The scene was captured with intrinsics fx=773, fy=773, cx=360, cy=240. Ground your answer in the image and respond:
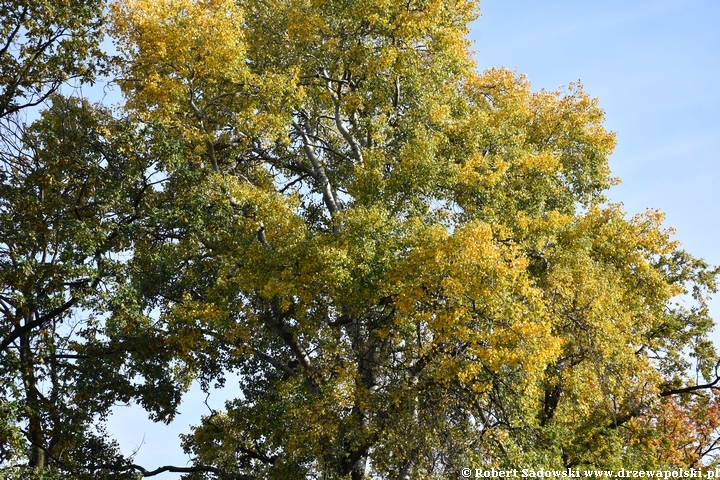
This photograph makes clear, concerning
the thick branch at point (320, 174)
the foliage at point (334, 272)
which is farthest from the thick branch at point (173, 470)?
the thick branch at point (320, 174)

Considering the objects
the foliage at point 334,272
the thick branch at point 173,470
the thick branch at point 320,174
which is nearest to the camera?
the foliage at point 334,272

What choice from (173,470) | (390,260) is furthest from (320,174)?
(173,470)

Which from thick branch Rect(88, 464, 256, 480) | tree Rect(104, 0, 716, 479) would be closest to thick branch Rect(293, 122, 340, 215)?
tree Rect(104, 0, 716, 479)

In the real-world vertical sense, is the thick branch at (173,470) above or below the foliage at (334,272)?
A: below

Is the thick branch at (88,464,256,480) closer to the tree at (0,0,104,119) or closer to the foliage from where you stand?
the foliage

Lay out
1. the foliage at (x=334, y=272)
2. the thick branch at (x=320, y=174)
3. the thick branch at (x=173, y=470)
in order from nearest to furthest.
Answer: the foliage at (x=334, y=272)
the thick branch at (x=173, y=470)
the thick branch at (x=320, y=174)

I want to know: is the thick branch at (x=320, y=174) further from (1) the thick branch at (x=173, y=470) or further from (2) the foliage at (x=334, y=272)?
(1) the thick branch at (x=173, y=470)

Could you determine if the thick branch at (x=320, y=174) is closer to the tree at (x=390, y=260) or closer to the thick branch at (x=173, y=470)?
the tree at (x=390, y=260)

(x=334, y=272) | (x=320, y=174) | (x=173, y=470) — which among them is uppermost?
(x=320, y=174)

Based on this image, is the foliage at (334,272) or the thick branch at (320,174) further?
the thick branch at (320,174)

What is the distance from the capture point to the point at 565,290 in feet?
47.4

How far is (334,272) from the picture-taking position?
1351 cm

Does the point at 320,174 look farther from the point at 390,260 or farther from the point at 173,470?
the point at 173,470

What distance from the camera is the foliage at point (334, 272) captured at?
13.3 m
